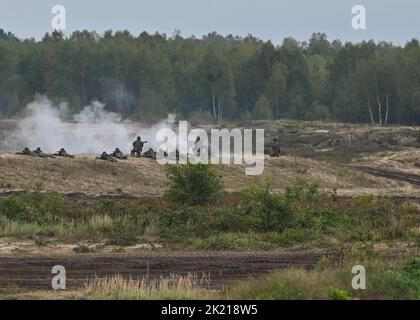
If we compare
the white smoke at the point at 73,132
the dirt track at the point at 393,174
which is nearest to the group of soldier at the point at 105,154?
the dirt track at the point at 393,174

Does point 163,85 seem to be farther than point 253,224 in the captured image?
Yes

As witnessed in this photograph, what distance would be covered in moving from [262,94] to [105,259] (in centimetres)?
9306

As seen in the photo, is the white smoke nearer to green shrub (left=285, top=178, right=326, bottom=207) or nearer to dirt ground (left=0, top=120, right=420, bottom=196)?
dirt ground (left=0, top=120, right=420, bottom=196)

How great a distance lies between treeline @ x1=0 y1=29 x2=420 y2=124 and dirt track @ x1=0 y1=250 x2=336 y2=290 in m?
77.3

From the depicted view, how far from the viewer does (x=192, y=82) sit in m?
111

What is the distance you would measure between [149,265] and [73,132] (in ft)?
180

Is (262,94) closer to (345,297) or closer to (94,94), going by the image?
(94,94)

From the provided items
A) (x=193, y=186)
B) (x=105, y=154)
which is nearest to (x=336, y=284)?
(x=193, y=186)

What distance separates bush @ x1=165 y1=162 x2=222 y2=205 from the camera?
34.0 m

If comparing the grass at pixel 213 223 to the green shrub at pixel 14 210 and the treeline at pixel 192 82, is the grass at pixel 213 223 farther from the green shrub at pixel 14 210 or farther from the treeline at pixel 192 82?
the treeline at pixel 192 82

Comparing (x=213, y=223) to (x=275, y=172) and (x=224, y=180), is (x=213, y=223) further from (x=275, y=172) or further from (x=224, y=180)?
(x=275, y=172)

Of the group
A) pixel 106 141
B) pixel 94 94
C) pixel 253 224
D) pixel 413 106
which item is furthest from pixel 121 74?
pixel 253 224

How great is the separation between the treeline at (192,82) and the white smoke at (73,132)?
10.2 metres

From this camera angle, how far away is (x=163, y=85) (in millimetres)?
110750
